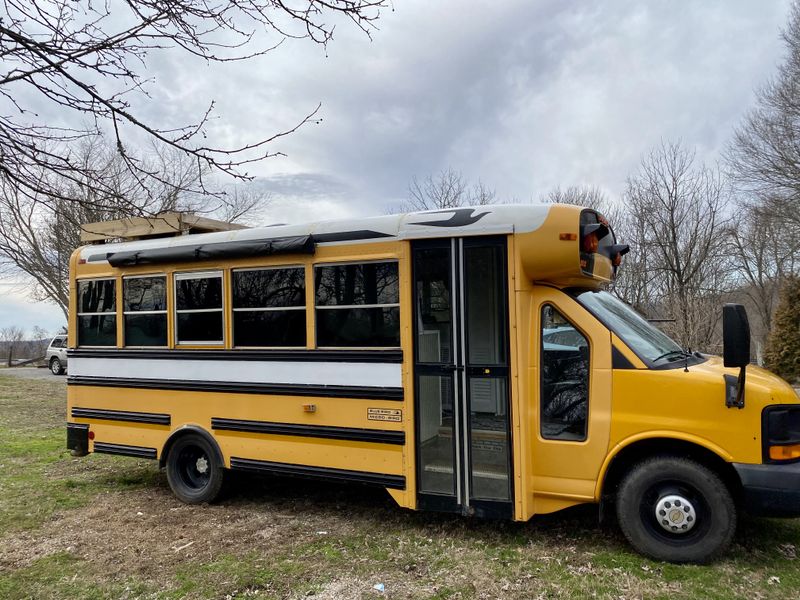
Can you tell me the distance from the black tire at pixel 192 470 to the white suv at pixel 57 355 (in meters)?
22.1

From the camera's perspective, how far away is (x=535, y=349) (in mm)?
4473

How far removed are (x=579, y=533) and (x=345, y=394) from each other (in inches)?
89.0

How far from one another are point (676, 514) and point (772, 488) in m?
0.63

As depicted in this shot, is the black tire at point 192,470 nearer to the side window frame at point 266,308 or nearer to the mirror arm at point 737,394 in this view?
the side window frame at point 266,308

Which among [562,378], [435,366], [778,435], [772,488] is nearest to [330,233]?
[435,366]

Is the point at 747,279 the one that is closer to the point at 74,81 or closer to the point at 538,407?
the point at 538,407

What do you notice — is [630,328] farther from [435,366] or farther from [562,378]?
[435,366]

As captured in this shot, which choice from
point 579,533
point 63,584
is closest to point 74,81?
point 63,584

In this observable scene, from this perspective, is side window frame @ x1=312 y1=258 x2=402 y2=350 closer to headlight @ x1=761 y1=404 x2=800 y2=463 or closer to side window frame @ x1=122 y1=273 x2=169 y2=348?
side window frame @ x1=122 y1=273 x2=169 y2=348

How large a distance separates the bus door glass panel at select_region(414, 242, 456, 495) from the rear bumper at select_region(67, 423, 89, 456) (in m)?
4.16

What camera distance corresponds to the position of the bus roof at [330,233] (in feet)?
14.8

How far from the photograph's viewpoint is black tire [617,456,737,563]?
3953mm

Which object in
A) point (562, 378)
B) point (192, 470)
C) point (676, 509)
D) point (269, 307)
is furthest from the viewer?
point (192, 470)

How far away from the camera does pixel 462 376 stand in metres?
4.58
